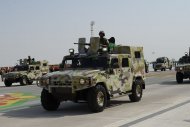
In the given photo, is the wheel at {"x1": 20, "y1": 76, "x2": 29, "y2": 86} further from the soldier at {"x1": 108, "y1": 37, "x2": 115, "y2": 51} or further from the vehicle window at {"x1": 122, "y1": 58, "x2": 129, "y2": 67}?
the vehicle window at {"x1": 122, "y1": 58, "x2": 129, "y2": 67}

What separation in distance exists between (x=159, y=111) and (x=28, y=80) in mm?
22796

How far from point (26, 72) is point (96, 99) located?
22.5 meters

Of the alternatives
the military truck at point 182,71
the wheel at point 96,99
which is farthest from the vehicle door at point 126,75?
the military truck at point 182,71

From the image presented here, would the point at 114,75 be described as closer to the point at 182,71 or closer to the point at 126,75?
the point at 126,75

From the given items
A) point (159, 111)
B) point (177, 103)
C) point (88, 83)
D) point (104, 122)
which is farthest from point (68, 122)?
point (177, 103)

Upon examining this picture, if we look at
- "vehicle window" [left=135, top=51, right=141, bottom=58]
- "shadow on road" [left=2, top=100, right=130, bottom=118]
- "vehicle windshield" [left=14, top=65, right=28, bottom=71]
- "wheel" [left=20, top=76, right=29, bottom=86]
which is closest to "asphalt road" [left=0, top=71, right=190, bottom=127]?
"shadow on road" [left=2, top=100, right=130, bottom=118]

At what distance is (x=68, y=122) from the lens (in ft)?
36.5

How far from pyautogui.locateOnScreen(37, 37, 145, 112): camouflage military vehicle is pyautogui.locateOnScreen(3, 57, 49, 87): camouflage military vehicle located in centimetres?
1895

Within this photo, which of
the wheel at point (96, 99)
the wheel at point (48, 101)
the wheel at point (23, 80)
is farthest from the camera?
the wheel at point (23, 80)

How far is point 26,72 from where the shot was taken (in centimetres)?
3456

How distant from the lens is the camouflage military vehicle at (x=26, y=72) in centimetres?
3416

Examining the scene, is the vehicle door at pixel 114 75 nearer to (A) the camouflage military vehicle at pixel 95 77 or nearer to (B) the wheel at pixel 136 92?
(A) the camouflage military vehicle at pixel 95 77

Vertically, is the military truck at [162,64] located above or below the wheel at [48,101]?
above

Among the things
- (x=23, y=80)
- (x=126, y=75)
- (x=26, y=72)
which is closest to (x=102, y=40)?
(x=126, y=75)
